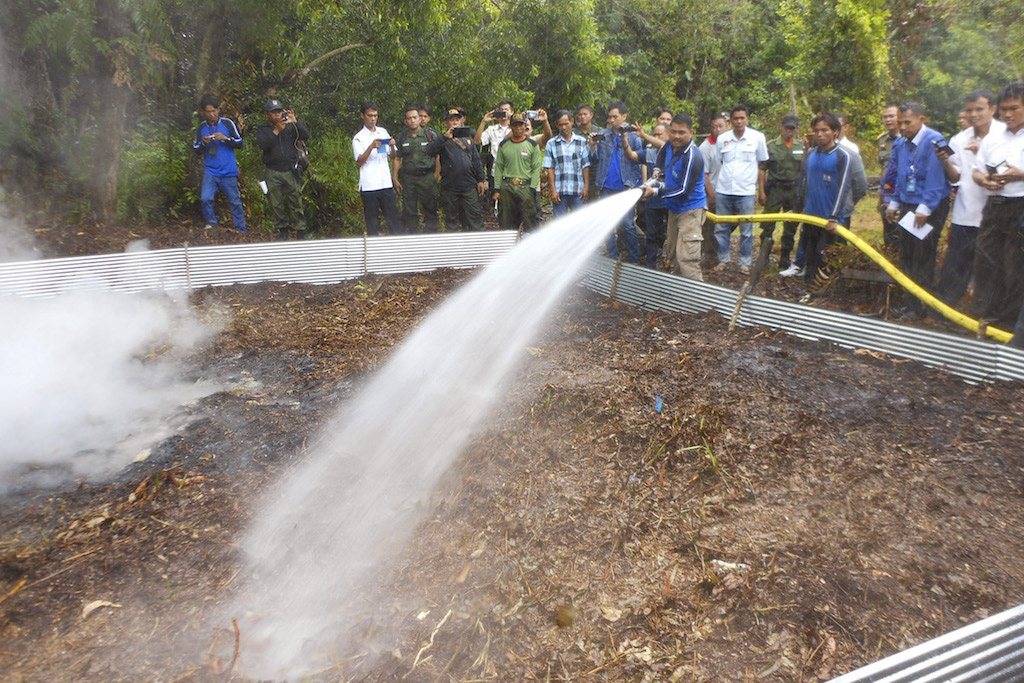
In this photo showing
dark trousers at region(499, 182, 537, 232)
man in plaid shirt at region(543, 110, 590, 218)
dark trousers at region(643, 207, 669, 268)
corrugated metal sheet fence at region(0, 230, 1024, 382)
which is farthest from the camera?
dark trousers at region(499, 182, 537, 232)

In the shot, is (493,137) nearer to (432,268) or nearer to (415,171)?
(415,171)

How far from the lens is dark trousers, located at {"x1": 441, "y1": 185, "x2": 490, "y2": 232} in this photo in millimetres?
9898

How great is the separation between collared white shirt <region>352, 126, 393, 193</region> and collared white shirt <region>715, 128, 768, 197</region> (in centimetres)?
417

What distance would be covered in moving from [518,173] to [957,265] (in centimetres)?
484

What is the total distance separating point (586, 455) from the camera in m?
4.91

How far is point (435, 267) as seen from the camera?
30.1ft

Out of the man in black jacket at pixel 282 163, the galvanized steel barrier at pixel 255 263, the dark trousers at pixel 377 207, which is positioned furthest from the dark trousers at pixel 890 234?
the man in black jacket at pixel 282 163

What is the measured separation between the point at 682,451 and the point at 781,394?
3.85 feet

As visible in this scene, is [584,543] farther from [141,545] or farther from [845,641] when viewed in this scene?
[141,545]

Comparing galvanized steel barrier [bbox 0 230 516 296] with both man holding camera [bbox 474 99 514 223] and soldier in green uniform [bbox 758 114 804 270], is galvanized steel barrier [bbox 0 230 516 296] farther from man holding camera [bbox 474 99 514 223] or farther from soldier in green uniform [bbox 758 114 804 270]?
soldier in green uniform [bbox 758 114 804 270]

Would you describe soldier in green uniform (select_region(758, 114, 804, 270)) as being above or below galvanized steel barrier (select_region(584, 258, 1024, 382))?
above

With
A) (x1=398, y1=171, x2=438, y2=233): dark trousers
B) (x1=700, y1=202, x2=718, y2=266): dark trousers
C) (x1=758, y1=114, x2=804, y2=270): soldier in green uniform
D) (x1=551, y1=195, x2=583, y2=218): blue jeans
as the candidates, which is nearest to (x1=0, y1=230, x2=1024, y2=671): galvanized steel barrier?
(x1=551, y1=195, x2=583, y2=218): blue jeans

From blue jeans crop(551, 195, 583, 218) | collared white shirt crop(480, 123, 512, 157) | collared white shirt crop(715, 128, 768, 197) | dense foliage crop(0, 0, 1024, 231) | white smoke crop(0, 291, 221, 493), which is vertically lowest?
white smoke crop(0, 291, 221, 493)

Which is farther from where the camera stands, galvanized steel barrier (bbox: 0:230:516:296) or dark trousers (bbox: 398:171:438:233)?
dark trousers (bbox: 398:171:438:233)
